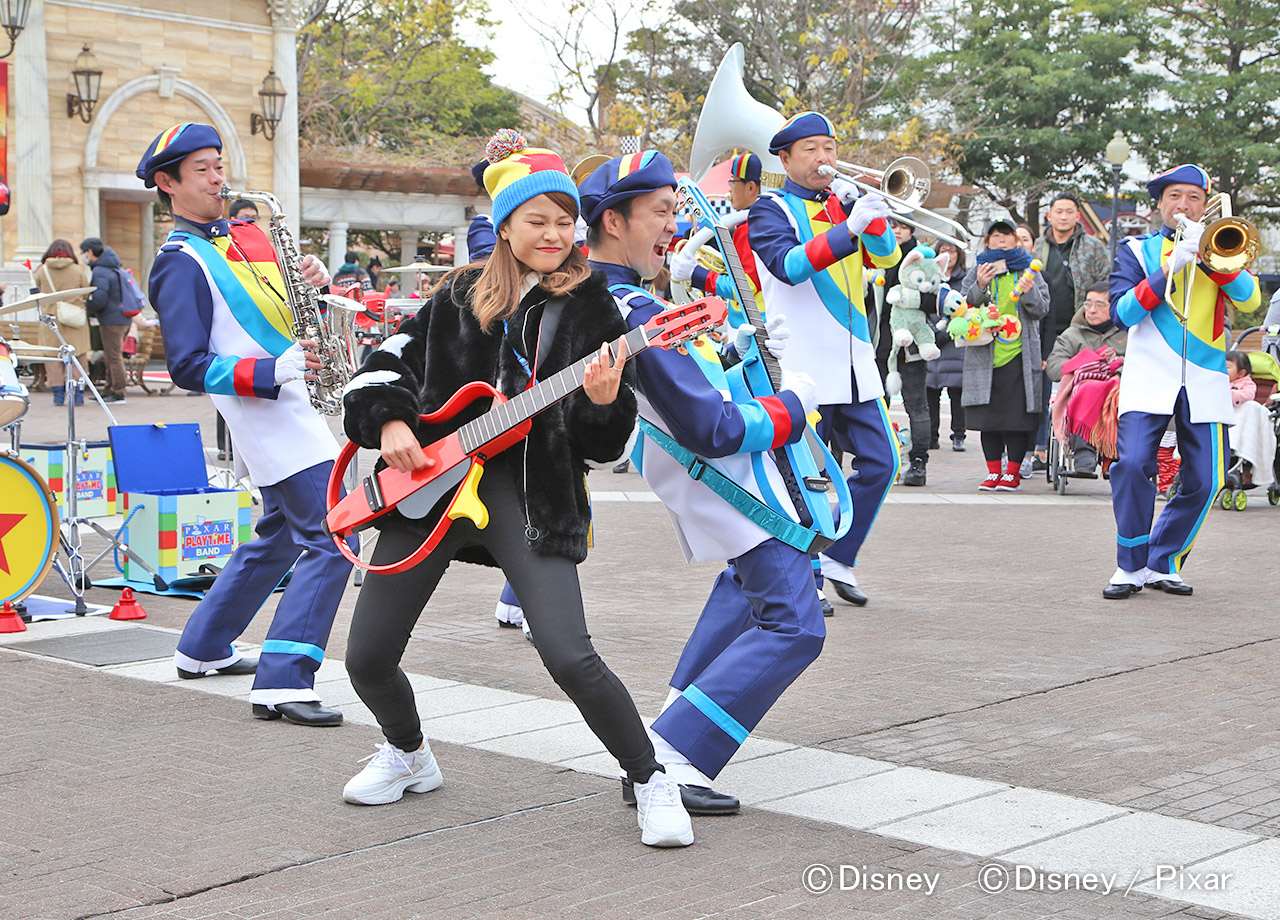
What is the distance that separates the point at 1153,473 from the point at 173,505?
4861 mm

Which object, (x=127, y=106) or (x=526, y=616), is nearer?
(x=526, y=616)

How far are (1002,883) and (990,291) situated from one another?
9631 mm

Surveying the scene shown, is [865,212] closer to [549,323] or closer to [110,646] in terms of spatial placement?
[549,323]

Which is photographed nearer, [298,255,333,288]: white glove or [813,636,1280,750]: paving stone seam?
[813,636,1280,750]: paving stone seam

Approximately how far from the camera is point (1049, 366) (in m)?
12.3

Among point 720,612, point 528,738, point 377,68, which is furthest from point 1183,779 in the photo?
point 377,68

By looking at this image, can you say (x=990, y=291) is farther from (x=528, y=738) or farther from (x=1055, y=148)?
(x=1055, y=148)

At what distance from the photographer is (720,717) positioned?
13.8 feet

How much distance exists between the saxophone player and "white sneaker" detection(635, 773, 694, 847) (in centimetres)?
159

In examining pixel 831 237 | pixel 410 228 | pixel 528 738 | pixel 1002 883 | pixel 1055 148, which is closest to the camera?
pixel 1002 883

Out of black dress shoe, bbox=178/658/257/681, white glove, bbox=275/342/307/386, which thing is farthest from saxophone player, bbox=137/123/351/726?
black dress shoe, bbox=178/658/257/681

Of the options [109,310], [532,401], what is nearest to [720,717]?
[532,401]

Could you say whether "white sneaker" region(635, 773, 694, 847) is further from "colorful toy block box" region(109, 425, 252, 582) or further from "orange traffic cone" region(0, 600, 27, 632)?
"colorful toy block box" region(109, 425, 252, 582)

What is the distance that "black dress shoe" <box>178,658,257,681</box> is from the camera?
19.5ft
